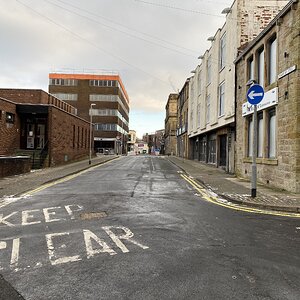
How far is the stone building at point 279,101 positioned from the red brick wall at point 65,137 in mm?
16945

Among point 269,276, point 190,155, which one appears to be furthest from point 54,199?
point 190,155

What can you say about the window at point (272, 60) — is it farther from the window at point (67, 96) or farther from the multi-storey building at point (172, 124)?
the window at point (67, 96)

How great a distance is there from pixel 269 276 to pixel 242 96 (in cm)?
1538

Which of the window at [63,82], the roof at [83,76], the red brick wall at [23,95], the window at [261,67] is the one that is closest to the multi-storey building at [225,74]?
the window at [261,67]

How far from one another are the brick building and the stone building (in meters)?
17.1

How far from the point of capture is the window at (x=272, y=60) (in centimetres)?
1441

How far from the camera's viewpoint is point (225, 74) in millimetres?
24000

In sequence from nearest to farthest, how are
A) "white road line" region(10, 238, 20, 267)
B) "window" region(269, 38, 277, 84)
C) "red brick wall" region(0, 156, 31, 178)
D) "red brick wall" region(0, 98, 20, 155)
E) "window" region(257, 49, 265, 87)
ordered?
"white road line" region(10, 238, 20, 267) → "window" region(269, 38, 277, 84) → "window" region(257, 49, 265, 87) → "red brick wall" region(0, 156, 31, 178) → "red brick wall" region(0, 98, 20, 155)

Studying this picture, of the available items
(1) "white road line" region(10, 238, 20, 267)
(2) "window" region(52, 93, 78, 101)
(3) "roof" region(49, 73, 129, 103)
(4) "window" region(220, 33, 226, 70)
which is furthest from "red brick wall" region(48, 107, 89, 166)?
(2) "window" region(52, 93, 78, 101)

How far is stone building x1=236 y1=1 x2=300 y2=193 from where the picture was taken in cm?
1209

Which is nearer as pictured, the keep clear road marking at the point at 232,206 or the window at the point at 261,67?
the keep clear road marking at the point at 232,206

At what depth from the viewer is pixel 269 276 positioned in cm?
437

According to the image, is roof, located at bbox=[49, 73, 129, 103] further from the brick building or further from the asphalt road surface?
the asphalt road surface

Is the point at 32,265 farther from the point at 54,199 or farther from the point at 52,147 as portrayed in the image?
the point at 52,147
